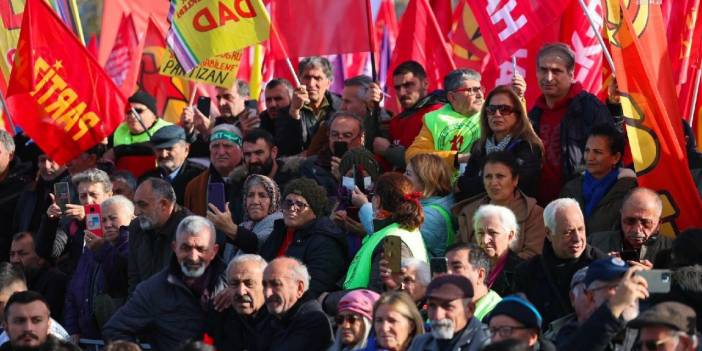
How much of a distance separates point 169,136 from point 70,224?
1.01 meters

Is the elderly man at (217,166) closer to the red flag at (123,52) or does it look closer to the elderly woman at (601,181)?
the elderly woman at (601,181)

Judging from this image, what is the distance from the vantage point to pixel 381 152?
14.0 metres

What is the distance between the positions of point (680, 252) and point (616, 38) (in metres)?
2.32

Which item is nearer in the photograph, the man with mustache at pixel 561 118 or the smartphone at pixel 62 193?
the man with mustache at pixel 561 118

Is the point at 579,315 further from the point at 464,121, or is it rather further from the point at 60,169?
the point at 60,169

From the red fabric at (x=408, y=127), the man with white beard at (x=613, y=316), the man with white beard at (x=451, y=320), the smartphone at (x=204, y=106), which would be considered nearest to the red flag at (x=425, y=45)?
the smartphone at (x=204, y=106)

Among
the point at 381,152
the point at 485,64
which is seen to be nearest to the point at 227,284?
the point at 381,152

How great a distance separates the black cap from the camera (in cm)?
1506

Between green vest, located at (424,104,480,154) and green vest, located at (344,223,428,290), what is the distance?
4.84 ft

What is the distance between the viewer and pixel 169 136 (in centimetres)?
1506

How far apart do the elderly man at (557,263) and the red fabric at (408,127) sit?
3.11 meters

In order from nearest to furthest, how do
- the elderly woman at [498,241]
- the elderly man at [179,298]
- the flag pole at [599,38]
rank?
the elderly woman at [498,241], the elderly man at [179,298], the flag pole at [599,38]

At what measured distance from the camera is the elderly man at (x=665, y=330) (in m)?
9.14

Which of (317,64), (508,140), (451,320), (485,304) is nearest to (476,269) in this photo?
(485,304)
